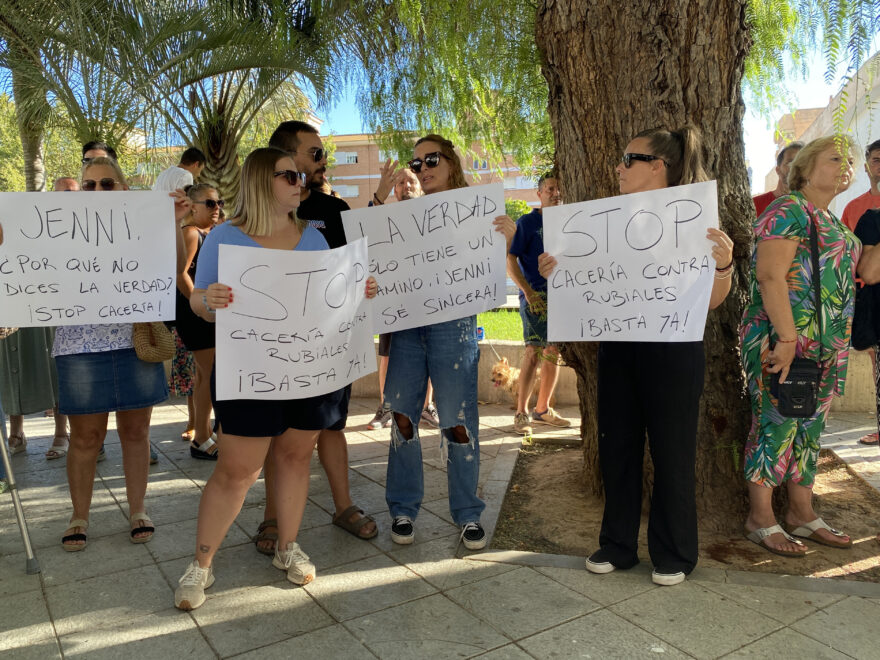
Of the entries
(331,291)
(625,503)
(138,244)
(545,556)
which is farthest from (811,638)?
(138,244)

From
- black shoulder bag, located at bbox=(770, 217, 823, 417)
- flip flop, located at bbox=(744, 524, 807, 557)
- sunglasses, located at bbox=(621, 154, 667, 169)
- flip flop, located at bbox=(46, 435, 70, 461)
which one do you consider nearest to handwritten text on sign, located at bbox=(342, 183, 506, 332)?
sunglasses, located at bbox=(621, 154, 667, 169)

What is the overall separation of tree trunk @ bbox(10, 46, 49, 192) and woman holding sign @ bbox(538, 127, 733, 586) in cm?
801

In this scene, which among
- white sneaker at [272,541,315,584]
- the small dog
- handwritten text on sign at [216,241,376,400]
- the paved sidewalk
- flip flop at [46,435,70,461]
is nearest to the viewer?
the paved sidewalk

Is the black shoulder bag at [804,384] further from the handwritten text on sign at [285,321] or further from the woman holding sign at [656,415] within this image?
the handwritten text on sign at [285,321]

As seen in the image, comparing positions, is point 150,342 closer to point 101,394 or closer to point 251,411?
point 101,394

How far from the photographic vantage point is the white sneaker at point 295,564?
A: 3.21 m

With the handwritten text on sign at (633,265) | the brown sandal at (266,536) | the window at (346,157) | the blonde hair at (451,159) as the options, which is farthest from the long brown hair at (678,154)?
the window at (346,157)

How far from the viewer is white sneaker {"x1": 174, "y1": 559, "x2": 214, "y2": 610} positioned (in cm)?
299

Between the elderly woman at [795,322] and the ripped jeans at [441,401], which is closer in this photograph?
the elderly woman at [795,322]

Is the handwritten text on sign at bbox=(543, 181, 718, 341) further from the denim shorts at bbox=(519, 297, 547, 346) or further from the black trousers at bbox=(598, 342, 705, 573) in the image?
the denim shorts at bbox=(519, 297, 547, 346)

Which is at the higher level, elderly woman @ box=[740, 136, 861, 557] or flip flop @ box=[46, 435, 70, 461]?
elderly woman @ box=[740, 136, 861, 557]

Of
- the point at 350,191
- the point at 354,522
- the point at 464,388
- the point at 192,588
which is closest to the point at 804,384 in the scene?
the point at 464,388

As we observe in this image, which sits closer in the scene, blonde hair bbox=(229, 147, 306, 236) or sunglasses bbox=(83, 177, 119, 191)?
blonde hair bbox=(229, 147, 306, 236)

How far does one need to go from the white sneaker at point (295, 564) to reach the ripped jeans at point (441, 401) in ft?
2.08
